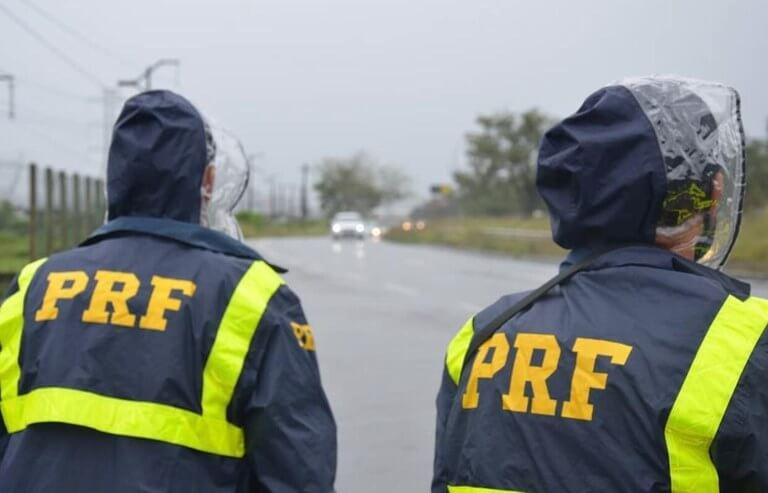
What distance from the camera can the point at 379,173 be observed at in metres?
123

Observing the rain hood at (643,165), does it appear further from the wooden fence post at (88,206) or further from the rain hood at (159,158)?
the wooden fence post at (88,206)

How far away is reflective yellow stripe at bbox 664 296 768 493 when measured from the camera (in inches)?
80.6

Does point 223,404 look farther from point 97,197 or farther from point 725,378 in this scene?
point 97,197

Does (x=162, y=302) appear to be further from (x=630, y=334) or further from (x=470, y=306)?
(x=470, y=306)

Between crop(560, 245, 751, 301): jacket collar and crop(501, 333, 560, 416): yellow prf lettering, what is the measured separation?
0.19 meters

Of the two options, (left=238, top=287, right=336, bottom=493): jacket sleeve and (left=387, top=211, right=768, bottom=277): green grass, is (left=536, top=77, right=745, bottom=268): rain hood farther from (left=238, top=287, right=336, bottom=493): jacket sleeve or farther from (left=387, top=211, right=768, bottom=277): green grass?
(left=387, top=211, right=768, bottom=277): green grass

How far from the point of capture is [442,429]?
8.38 feet

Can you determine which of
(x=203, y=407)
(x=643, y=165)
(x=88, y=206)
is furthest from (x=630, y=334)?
(x=88, y=206)

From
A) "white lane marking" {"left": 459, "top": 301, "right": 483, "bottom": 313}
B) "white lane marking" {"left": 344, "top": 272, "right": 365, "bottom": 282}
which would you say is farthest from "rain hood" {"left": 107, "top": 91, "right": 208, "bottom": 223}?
"white lane marking" {"left": 344, "top": 272, "right": 365, "bottom": 282}

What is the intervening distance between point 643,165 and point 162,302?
3.99ft

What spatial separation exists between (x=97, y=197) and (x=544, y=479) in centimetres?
2468

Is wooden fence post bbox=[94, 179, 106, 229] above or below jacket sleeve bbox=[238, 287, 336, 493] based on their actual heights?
below

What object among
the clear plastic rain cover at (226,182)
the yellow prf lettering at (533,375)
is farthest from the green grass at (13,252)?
the yellow prf lettering at (533,375)

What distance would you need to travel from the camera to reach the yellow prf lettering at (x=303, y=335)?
9.48ft
